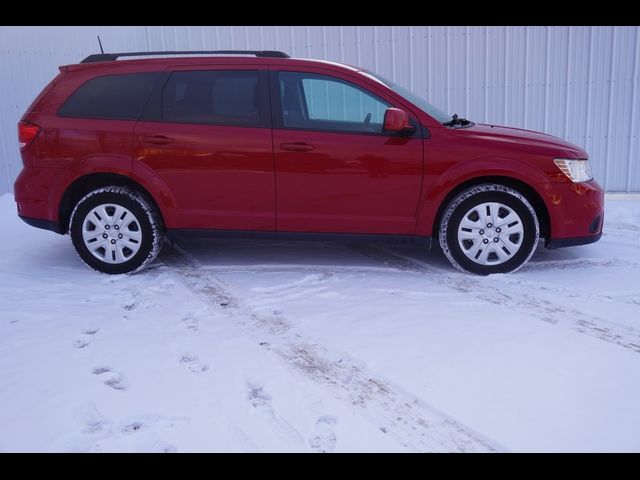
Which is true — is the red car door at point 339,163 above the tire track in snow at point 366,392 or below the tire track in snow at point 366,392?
above

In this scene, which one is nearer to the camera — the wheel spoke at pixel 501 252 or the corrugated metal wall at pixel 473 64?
the wheel spoke at pixel 501 252

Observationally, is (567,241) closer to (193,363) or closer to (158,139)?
(193,363)

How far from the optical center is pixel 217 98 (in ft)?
15.4

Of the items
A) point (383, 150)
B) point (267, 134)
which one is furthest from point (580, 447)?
point (267, 134)

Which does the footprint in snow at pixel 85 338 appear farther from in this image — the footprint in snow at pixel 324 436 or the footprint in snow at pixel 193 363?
the footprint in snow at pixel 324 436

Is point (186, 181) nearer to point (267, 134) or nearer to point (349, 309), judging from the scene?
point (267, 134)

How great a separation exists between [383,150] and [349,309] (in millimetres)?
1310

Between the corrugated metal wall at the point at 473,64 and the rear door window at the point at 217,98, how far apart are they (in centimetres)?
390

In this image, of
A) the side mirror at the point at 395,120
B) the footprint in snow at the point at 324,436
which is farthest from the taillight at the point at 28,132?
the footprint in snow at the point at 324,436

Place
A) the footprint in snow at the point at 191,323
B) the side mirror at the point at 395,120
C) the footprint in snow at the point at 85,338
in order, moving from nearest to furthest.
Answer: the footprint in snow at the point at 85,338 → the footprint in snow at the point at 191,323 → the side mirror at the point at 395,120

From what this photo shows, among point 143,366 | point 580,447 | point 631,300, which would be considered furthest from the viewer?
point 631,300

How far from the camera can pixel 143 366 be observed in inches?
124

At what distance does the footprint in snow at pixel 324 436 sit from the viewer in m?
2.41

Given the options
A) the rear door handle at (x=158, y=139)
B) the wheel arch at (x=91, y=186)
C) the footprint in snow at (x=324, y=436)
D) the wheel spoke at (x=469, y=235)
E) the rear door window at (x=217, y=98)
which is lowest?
the footprint in snow at (x=324, y=436)
